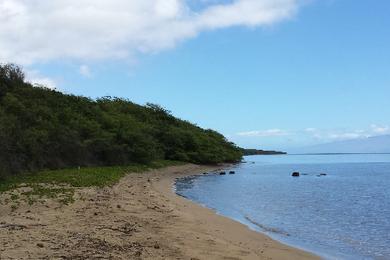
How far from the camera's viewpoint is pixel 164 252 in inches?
428

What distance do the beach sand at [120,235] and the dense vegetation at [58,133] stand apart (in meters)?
12.6

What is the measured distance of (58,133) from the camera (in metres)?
43.7

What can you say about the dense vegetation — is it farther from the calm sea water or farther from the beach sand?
the calm sea water

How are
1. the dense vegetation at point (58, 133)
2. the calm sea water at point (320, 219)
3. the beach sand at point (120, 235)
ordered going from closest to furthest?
the beach sand at point (120, 235), the calm sea water at point (320, 219), the dense vegetation at point (58, 133)

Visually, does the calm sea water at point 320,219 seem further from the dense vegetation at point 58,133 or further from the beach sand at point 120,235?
the dense vegetation at point 58,133

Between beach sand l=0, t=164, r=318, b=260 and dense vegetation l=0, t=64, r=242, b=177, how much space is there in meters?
12.6

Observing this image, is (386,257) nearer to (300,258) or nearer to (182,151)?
(300,258)

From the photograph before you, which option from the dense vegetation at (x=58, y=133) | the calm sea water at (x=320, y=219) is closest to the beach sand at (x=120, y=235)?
the calm sea water at (x=320, y=219)

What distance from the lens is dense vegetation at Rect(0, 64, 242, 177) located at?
3525 centimetres

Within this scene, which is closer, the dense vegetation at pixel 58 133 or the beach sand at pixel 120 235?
the beach sand at pixel 120 235

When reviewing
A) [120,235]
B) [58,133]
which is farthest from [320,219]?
[58,133]

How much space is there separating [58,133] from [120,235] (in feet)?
108

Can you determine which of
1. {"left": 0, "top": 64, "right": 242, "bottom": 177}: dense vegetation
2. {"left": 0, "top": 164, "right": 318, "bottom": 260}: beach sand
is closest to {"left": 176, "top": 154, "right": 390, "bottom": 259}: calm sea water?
{"left": 0, "top": 164, "right": 318, "bottom": 260}: beach sand

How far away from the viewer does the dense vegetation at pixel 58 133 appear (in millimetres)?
35250
